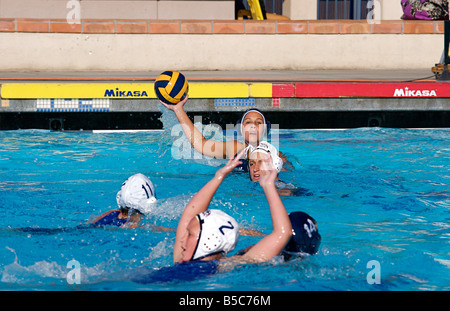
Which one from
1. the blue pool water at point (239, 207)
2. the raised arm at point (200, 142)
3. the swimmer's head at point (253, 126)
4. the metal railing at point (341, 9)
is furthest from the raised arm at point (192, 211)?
the metal railing at point (341, 9)

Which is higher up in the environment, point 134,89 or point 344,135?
point 134,89

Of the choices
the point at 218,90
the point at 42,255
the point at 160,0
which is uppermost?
the point at 160,0

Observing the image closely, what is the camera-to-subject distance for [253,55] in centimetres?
1811

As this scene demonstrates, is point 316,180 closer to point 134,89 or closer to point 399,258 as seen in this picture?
point 399,258

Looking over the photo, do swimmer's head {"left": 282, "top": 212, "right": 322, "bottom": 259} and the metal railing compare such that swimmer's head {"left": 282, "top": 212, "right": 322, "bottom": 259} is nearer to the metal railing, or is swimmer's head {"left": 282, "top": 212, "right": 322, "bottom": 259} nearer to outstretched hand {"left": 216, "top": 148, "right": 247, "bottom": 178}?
outstretched hand {"left": 216, "top": 148, "right": 247, "bottom": 178}

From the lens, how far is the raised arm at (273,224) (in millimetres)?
4289

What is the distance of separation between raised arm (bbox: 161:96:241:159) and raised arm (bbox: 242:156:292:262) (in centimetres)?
287

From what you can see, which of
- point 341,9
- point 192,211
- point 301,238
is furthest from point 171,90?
point 341,9

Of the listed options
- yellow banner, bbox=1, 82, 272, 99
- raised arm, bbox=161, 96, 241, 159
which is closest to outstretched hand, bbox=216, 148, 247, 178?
raised arm, bbox=161, 96, 241, 159

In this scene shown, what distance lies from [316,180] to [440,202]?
1.81 meters

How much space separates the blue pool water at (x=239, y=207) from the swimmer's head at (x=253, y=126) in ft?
2.43

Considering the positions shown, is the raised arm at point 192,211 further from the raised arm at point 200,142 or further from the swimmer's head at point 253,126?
the swimmer's head at point 253,126

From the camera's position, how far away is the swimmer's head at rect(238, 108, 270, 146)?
7902 millimetres
